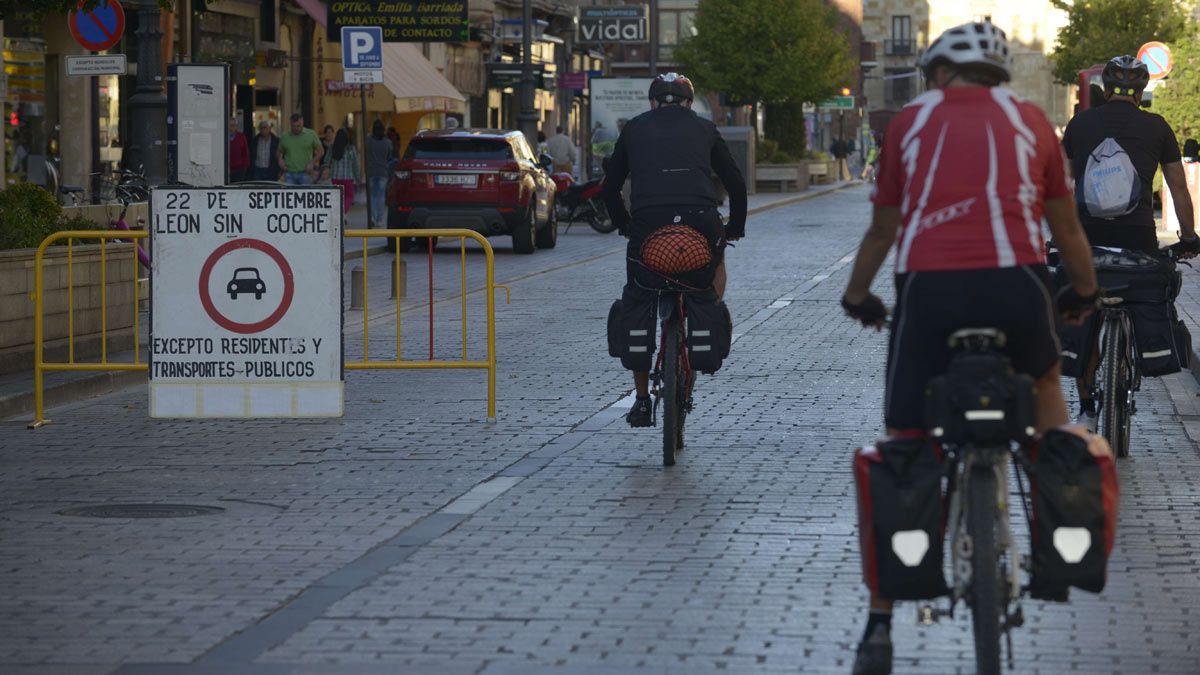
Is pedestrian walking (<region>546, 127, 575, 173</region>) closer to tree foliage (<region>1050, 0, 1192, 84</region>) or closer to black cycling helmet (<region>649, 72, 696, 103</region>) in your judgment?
tree foliage (<region>1050, 0, 1192, 84</region>)

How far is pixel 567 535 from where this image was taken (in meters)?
8.04

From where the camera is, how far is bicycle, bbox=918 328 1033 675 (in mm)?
5062

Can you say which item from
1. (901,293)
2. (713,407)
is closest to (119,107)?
(713,407)

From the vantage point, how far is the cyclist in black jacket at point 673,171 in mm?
9930

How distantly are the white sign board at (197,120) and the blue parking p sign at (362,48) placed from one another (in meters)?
8.39

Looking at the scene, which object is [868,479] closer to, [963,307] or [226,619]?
[963,307]

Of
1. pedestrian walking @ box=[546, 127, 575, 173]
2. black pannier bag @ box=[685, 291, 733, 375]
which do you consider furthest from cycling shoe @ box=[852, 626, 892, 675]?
pedestrian walking @ box=[546, 127, 575, 173]

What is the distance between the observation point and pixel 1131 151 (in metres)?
9.73

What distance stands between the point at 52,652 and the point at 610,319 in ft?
14.4

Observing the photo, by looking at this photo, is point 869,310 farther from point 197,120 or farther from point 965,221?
point 197,120

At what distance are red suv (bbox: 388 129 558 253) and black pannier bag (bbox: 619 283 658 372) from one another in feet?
61.8

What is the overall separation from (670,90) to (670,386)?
1.36m

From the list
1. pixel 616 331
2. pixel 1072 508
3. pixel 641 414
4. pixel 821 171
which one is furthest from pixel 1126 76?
pixel 821 171

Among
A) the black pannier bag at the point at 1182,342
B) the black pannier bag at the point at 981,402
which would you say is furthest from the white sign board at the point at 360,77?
the black pannier bag at the point at 981,402
